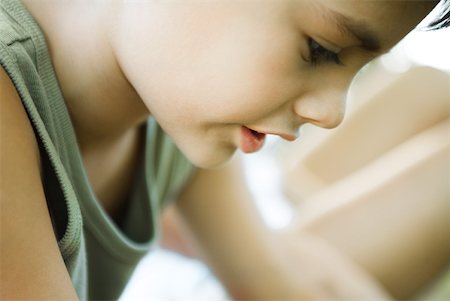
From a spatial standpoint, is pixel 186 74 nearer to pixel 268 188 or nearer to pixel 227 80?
pixel 227 80

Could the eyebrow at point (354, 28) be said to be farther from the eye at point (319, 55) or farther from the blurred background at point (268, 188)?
the blurred background at point (268, 188)

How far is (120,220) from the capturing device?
700 millimetres

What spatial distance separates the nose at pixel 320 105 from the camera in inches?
20.6

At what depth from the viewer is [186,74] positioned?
500 millimetres

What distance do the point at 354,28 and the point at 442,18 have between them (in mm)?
102

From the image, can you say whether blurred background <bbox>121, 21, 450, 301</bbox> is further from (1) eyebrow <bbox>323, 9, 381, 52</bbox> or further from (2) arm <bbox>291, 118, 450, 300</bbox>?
(1) eyebrow <bbox>323, 9, 381, 52</bbox>

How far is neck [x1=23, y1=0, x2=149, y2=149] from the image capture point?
1.68 feet

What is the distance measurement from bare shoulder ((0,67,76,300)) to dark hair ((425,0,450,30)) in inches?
14.0

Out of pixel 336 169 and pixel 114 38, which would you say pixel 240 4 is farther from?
pixel 336 169

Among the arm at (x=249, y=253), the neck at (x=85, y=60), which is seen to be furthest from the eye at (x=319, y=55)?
the arm at (x=249, y=253)

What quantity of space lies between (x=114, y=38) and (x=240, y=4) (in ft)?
0.40

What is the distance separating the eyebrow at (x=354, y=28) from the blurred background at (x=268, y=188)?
13.1 inches

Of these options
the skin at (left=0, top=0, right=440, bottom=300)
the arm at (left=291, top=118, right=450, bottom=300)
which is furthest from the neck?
the arm at (left=291, top=118, right=450, bottom=300)

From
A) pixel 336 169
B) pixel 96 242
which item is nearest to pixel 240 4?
pixel 96 242
